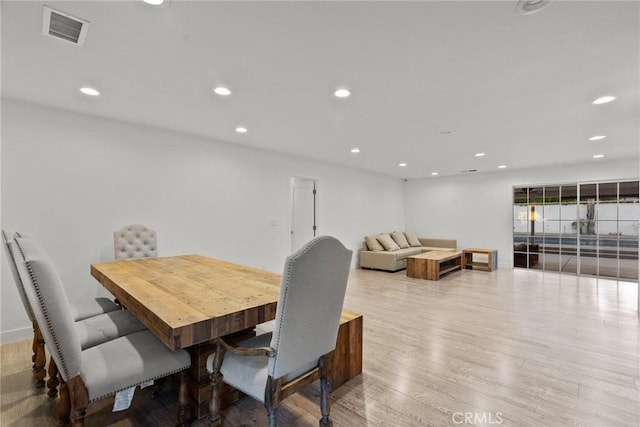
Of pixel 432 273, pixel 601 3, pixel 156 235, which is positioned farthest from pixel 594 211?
pixel 156 235

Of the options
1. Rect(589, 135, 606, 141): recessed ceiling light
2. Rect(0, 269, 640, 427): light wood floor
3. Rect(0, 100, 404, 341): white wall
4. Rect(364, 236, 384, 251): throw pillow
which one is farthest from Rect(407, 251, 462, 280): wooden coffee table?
Rect(589, 135, 606, 141): recessed ceiling light

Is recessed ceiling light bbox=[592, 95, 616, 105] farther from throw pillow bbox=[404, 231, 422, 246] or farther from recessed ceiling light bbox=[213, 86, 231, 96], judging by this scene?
throw pillow bbox=[404, 231, 422, 246]

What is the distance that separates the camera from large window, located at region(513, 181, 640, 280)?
19.3 ft

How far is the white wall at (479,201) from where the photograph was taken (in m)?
6.30

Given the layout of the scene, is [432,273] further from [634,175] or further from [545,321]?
[634,175]

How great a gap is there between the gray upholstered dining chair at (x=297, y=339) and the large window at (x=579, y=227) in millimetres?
7251

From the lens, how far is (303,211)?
21.1 ft

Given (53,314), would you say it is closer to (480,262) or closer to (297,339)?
(297,339)

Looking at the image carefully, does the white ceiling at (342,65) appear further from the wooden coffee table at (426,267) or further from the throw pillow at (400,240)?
the throw pillow at (400,240)

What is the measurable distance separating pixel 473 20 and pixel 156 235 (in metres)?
3.85

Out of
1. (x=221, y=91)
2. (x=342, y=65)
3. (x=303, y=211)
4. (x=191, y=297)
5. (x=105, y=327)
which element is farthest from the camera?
(x=303, y=211)

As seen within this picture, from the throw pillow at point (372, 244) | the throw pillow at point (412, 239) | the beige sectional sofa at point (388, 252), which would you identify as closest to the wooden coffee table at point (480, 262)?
the beige sectional sofa at point (388, 252)

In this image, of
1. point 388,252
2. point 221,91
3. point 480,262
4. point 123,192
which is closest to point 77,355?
point 221,91

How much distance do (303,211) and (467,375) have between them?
4618 millimetres
